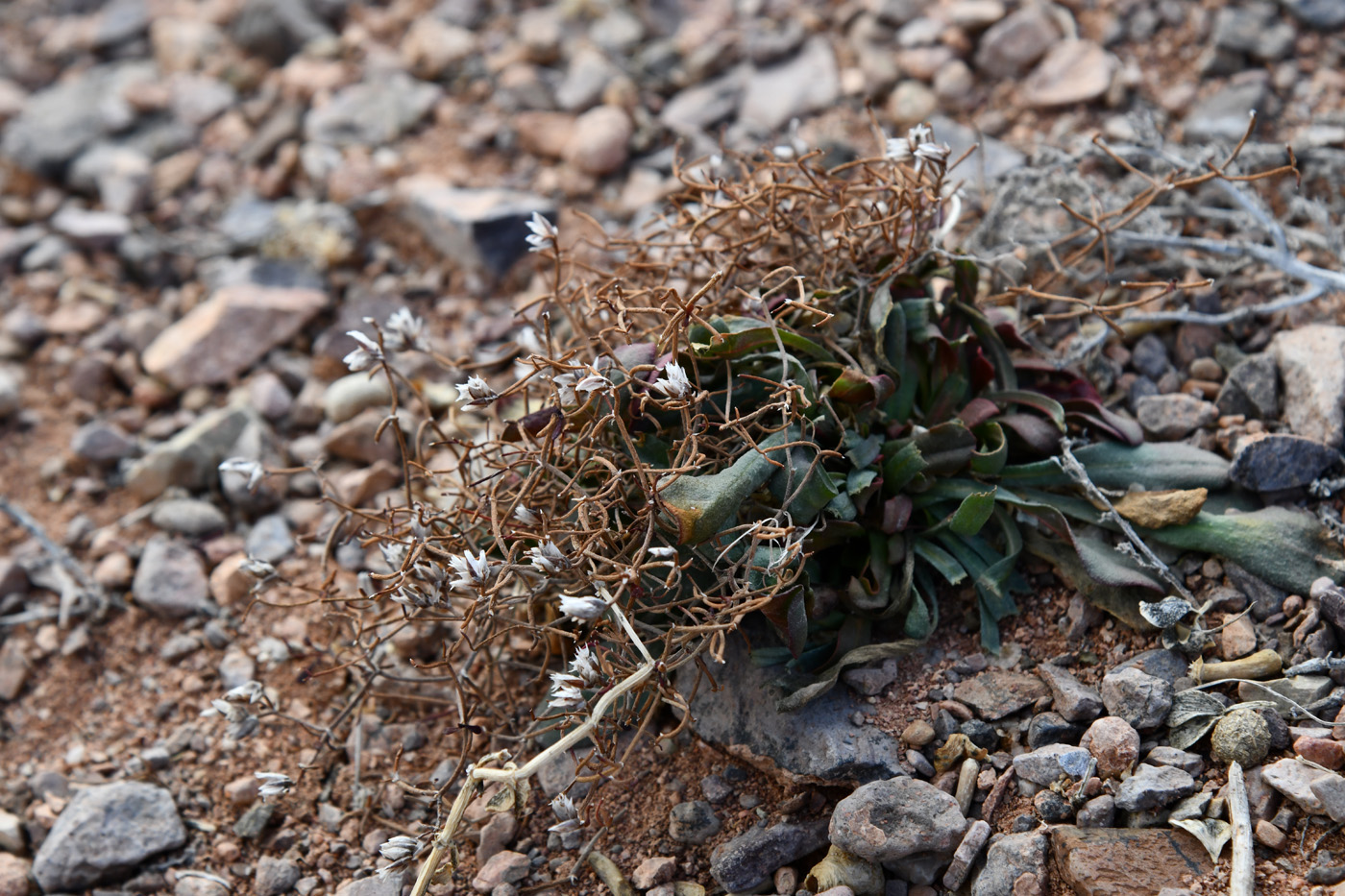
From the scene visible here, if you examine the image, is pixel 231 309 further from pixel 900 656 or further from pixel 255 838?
pixel 900 656

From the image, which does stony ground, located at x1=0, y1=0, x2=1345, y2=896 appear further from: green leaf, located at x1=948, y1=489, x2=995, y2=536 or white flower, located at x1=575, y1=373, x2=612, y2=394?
white flower, located at x1=575, y1=373, x2=612, y2=394

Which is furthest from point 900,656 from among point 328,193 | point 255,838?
point 328,193

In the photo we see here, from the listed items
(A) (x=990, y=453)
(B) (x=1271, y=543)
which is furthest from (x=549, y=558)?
(B) (x=1271, y=543)

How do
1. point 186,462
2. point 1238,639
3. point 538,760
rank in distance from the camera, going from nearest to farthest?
point 538,760 → point 1238,639 → point 186,462

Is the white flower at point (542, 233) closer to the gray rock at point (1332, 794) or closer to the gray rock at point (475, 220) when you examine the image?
the gray rock at point (475, 220)

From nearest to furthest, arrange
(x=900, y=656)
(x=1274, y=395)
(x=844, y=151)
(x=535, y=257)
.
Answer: (x=900, y=656), (x=1274, y=395), (x=844, y=151), (x=535, y=257)

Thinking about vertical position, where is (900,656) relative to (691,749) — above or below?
above

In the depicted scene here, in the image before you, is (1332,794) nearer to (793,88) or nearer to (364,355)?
(364,355)
